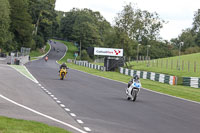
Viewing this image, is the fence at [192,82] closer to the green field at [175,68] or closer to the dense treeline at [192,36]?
the green field at [175,68]

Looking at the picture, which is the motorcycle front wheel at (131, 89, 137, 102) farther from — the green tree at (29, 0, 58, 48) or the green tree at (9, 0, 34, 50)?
the green tree at (29, 0, 58, 48)

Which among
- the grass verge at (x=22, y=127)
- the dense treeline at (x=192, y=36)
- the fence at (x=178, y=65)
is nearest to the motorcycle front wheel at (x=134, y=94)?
the grass verge at (x=22, y=127)

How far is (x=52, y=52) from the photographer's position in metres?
135

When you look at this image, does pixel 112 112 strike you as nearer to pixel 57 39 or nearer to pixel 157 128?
pixel 157 128

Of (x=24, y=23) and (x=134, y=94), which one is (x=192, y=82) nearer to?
(x=134, y=94)

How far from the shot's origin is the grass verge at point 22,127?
8656 mm

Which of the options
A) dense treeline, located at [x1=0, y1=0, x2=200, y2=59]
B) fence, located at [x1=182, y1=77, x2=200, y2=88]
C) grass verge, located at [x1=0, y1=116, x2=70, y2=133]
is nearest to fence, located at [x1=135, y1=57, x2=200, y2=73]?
fence, located at [x1=182, y1=77, x2=200, y2=88]

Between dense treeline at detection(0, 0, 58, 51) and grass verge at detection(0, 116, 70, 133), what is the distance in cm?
7625

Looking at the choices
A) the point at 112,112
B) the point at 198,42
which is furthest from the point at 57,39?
the point at 112,112

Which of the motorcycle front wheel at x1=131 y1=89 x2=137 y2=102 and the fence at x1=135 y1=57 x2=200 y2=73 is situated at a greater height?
the fence at x1=135 y1=57 x2=200 y2=73

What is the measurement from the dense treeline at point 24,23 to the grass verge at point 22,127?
76252 millimetres

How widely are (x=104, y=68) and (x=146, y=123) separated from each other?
5042cm

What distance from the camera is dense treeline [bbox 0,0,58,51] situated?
87.4 meters

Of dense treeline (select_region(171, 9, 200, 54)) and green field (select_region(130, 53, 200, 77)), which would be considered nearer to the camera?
green field (select_region(130, 53, 200, 77))
